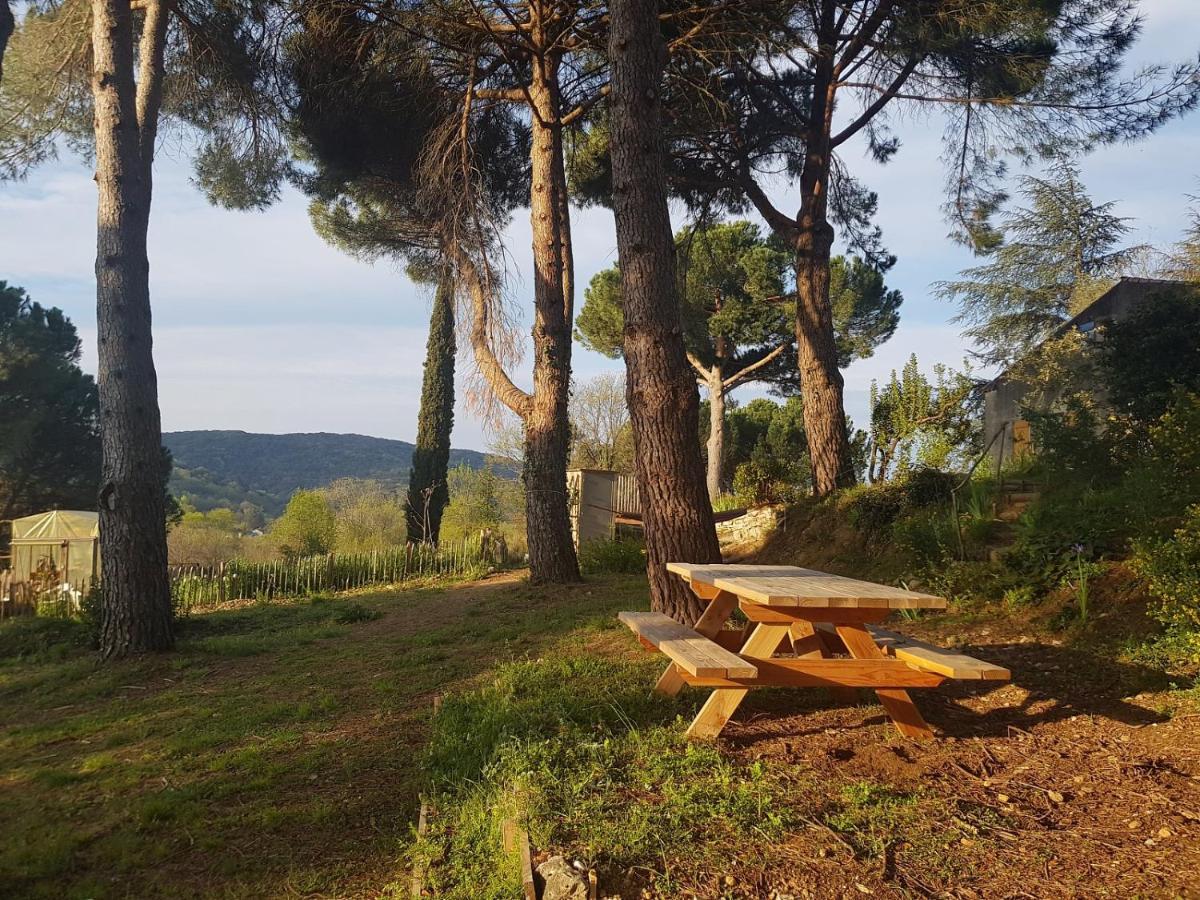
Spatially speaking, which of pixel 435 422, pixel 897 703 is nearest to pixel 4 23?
pixel 897 703

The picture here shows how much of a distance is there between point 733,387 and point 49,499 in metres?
19.6

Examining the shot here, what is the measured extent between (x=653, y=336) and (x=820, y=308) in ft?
18.2

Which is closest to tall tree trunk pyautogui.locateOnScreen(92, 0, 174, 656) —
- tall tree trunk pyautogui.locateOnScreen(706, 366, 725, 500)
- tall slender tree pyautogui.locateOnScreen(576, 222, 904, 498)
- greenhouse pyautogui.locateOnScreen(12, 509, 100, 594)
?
greenhouse pyautogui.locateOnScreen(12, 509, 100, 594)

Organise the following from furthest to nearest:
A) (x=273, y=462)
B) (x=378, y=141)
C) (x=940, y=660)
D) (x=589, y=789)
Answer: (x=273, y=462) < (x=378, y=141) < (x=940, y=660) < (x=589, y=789)

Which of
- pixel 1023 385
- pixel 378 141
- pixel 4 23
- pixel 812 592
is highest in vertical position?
pixel 378 141

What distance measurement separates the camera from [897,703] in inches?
134

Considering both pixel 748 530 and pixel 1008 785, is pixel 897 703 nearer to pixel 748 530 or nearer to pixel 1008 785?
pixel 1008 785

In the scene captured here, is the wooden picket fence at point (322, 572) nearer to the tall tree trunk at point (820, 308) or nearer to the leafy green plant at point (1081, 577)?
the tall tree trunk at point (820, 308)

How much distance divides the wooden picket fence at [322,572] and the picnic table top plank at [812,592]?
9.24 m

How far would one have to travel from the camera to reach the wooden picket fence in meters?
11.5

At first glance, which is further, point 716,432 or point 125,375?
point 716,432

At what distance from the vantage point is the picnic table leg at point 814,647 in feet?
12.9

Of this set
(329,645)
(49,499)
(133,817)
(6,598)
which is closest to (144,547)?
(329,645)

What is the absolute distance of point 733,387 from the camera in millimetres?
A: 23891
